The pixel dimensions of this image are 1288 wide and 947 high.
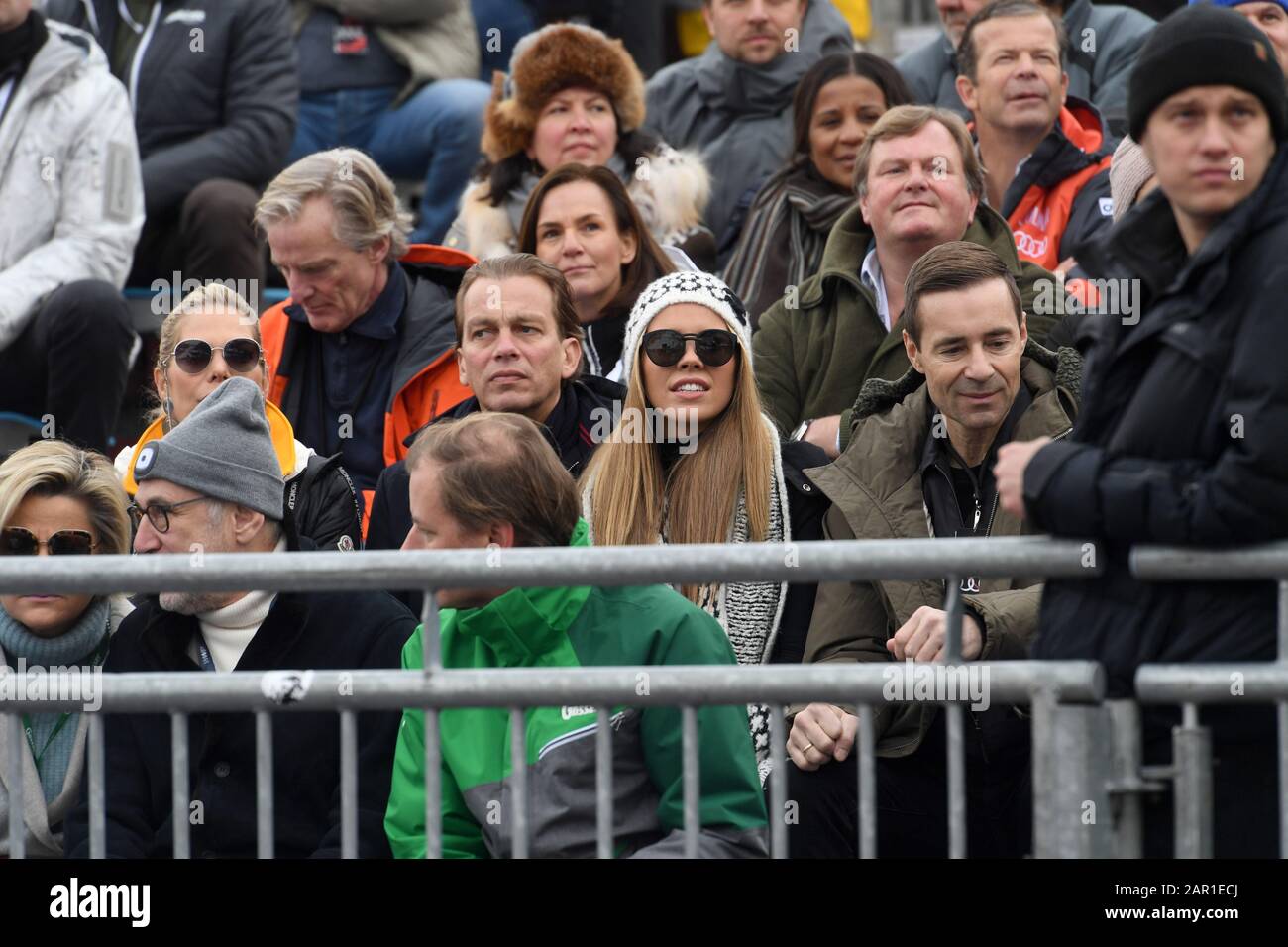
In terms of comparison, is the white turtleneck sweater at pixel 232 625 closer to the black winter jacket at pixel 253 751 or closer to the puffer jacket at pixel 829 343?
the black winter jacket at pixel 253 751

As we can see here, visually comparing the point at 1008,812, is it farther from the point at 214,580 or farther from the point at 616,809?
the point at 214,580

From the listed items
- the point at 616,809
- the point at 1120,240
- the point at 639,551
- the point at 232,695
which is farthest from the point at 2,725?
the point at 1120,240

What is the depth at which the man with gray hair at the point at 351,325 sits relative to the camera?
249 inches

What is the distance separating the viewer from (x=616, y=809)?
3855 mm

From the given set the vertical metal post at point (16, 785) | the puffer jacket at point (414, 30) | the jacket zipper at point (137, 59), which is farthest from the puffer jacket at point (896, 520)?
the puffer jacket at point (414, 30)

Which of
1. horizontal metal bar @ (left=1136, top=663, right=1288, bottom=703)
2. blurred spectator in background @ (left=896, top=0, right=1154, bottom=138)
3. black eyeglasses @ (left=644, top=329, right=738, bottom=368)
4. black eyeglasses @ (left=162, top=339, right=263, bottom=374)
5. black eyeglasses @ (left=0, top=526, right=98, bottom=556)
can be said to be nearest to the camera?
horizontal metal bar @ (left=1136, top=663, right=1288, bottom=703)

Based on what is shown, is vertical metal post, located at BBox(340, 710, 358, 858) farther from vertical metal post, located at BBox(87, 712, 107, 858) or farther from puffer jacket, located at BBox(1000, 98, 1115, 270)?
puffer jacket, located at BBox(1000, 98, 1115, 270)

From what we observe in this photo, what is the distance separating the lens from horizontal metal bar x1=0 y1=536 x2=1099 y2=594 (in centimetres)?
334

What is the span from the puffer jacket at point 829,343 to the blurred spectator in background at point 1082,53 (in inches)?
70.7

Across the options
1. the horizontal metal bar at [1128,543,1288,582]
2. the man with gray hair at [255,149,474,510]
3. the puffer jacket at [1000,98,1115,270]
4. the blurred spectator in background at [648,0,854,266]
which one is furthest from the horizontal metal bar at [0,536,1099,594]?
the blurred spectator in background at [648,0,854,266]

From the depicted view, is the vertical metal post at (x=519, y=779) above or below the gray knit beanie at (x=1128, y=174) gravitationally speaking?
below

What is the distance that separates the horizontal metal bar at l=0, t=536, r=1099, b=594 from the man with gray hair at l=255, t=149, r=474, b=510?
2720mm

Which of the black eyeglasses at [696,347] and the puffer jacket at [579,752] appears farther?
the black eyeglasses at [696,347]
